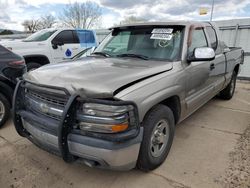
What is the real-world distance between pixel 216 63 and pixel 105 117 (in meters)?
2.87

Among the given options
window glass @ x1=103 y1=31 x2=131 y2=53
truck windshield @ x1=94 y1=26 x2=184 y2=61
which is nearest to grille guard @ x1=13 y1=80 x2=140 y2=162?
truck windshield @ x1=94 y1=26 x2=184 y2=61

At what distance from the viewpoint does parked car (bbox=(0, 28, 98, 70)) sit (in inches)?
283

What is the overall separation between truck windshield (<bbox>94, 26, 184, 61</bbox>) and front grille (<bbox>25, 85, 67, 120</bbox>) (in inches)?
52.4

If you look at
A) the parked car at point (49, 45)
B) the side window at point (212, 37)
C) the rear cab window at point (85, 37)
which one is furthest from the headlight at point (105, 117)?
the rear cab window at point (85, 37)

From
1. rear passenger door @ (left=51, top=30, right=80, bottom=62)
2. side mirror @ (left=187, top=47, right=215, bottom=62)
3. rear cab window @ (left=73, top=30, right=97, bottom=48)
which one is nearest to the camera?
side mirror @ (left=187, top=47, right=215, bottom=62)

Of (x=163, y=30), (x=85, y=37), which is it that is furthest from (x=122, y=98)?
(x=85, y=37)

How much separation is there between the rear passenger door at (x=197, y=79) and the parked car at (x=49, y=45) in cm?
536

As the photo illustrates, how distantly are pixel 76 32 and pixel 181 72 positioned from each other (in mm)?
6411

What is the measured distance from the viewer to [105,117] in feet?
6.89

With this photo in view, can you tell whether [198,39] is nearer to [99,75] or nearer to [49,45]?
[99,75]

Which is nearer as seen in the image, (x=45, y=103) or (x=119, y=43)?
(x=45, y=103)

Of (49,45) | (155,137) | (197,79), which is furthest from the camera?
(49,45)

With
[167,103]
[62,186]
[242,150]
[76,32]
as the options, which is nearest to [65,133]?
[62,186]

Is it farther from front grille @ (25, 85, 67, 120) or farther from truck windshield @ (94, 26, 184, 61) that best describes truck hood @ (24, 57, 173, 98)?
truck windshield @ (94, 26, 184, 61)
